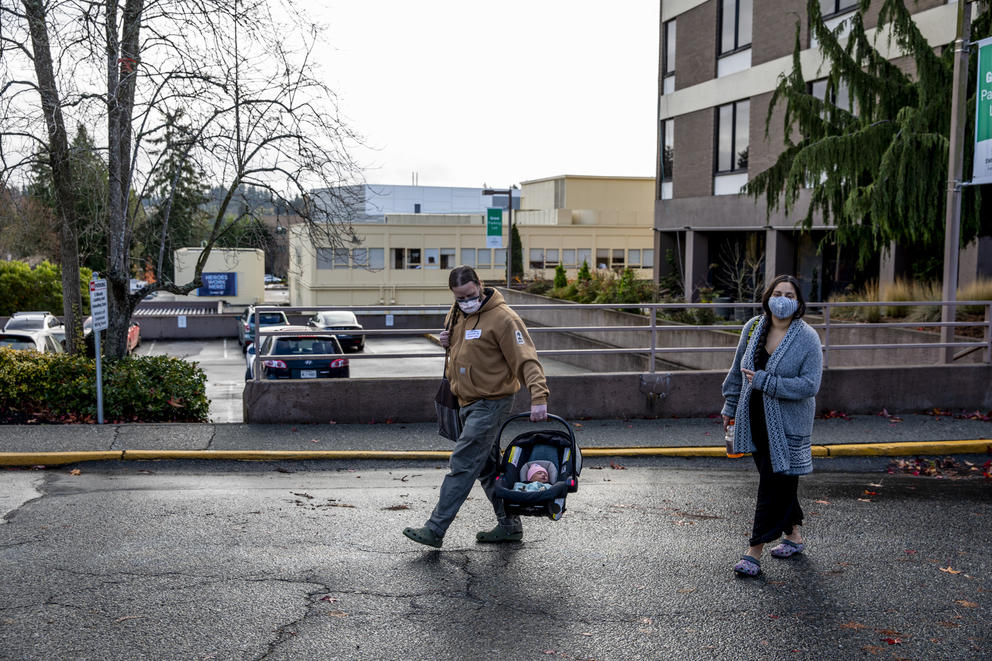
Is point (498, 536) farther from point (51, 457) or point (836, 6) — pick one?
point (836, 6)

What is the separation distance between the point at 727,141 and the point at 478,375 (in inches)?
916

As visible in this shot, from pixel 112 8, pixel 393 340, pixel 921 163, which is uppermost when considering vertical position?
pixel 112 8

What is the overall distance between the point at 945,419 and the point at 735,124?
17132mm

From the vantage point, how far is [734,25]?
2698cm

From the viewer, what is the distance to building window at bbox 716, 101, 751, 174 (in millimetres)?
26750

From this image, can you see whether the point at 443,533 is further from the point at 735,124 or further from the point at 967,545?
the point at 735,124

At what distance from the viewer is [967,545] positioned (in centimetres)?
659

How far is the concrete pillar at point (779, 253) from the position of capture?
993 inches

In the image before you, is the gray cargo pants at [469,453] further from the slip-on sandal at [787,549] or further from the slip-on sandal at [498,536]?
the slip-on sandal at [787,549]

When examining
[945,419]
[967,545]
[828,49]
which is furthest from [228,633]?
[828,49]

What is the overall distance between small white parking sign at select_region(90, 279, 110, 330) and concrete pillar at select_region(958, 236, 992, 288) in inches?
626

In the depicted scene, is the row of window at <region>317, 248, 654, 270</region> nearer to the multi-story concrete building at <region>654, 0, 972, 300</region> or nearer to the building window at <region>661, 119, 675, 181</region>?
the building window at <region>661, 119, 675, 181</region>

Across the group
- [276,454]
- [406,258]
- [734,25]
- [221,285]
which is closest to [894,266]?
[734,25]

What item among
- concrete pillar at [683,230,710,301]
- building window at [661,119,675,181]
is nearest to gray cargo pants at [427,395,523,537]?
concrete pillar at [683,230,710,301]
